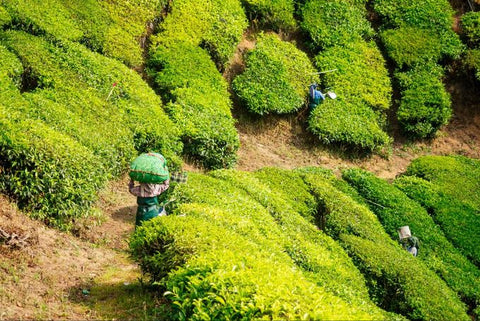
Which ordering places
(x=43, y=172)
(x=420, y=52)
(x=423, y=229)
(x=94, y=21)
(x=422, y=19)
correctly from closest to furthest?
(x=43, y=172)
(x=423, y=229)
(x=94, y=21)
(x=420, y=52)
(x=422, y=19)

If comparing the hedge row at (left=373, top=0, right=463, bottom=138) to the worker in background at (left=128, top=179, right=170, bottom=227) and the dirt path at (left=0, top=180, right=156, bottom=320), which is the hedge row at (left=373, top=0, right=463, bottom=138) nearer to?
the worker in background at (left=128, top=179, right=170, bottom=227)

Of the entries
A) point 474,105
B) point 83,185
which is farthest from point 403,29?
point 83,185

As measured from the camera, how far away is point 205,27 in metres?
20.3

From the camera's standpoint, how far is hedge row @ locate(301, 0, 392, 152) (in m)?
20.8

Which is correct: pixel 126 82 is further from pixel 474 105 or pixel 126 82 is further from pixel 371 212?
pixel 474 105

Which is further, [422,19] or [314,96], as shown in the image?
[422,19]

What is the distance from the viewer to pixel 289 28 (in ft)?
76.4

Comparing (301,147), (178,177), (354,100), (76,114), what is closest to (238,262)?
(178,177)

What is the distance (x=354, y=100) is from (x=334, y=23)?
143 inches

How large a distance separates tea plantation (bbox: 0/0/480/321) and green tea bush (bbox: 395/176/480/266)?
56 mm

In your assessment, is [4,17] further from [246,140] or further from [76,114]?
[246,140]

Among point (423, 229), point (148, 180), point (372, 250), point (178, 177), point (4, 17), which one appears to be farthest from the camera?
point (423, 229)

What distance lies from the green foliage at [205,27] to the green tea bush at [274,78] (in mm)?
859

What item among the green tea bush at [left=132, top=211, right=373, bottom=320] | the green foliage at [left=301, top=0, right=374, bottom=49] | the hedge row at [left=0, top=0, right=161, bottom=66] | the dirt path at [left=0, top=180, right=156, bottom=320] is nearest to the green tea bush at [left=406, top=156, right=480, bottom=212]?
the green foliage at [left=301, top=0, right=374, bottom=49]
